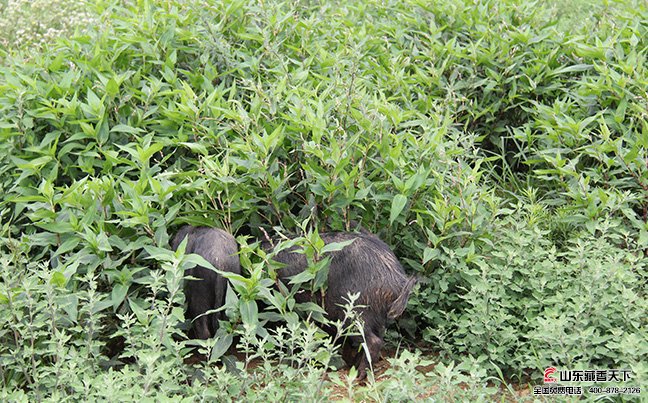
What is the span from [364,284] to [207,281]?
679 millimetres

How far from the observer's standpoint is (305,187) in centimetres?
404

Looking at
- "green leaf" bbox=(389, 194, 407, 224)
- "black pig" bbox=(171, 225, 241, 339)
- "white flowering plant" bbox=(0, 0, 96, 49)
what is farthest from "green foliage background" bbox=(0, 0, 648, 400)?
"white flowering plant" bbox=(0, 0, 96, 49)

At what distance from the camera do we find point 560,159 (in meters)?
4.51

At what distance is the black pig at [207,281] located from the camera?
3.65 m

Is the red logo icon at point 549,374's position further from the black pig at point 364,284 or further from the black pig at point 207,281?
the black pig at point 207,281

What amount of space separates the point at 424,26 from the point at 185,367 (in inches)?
126

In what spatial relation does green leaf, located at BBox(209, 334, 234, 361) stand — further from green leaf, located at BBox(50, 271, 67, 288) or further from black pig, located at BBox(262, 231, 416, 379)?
green leaf, located at BBox(50, 271, 67, 288)

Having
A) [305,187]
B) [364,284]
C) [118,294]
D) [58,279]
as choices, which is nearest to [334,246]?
[364,284]

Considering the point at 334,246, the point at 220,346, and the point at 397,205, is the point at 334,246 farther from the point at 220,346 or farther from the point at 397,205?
the point at 220,346

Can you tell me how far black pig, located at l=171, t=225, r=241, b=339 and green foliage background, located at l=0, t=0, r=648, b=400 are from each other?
11 centimetres

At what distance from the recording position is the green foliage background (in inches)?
134

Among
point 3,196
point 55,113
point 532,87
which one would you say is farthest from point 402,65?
point 3,196

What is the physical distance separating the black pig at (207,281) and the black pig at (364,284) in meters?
0.24

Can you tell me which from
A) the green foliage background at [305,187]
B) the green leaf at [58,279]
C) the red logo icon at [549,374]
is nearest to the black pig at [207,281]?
the green foliage background at [305,187]
